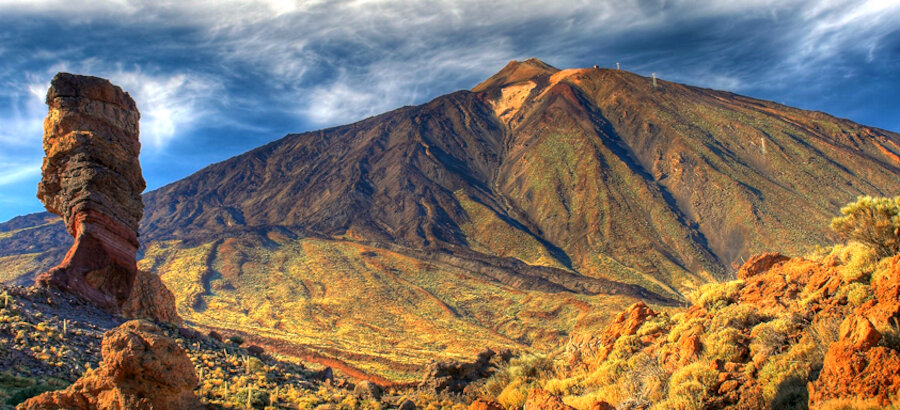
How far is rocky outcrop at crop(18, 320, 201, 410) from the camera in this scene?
759 cm

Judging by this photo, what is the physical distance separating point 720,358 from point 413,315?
134 feet

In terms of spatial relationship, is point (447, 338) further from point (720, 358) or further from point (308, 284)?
point (720, 358)

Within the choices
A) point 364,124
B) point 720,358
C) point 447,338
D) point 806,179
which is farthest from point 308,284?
point 364,124

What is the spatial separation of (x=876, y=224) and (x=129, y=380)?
1209 cm

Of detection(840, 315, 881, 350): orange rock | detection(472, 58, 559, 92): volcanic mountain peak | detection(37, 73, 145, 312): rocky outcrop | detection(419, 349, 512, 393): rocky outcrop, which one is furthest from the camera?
detection(472, 58, 559, 92): volcanic mountain peak

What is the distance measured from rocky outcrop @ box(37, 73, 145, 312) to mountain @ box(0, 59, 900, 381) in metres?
17.1

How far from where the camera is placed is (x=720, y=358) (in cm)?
845

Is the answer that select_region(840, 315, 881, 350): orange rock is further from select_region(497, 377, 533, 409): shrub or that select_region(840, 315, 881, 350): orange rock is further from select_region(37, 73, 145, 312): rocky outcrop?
select_region(37, 73, 145, 312): rocky outcrop

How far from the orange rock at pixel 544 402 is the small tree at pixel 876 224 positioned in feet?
20.4

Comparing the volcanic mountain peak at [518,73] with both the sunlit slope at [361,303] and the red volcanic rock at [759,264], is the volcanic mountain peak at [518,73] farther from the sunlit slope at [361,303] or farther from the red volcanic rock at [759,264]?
the red volcanic rock at [759,264]

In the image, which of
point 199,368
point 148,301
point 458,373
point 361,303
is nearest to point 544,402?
point 199,368

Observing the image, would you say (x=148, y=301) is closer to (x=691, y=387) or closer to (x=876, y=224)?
(x=691, y=387)

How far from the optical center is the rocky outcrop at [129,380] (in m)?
7.59

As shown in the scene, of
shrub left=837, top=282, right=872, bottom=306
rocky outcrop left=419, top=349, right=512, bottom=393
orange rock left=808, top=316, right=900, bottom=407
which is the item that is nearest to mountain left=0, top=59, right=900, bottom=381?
rocky outcrop left=419, top=349, right=512, bottom=393
